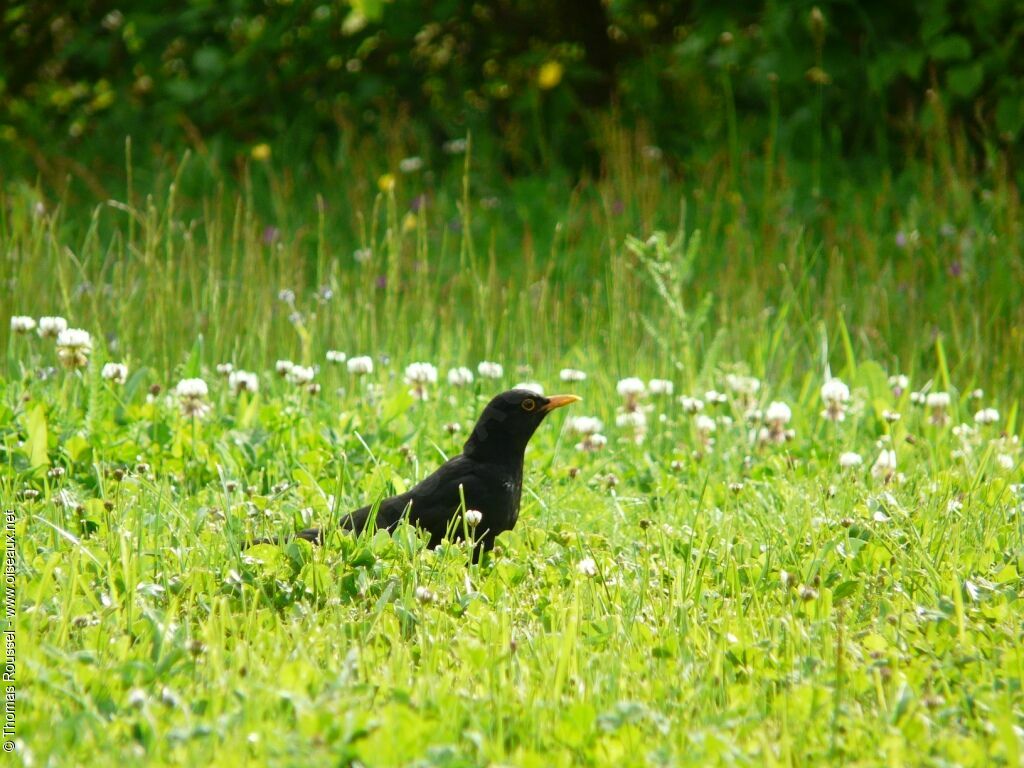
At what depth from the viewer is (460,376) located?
16.5ft

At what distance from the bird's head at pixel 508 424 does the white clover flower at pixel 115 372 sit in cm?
132

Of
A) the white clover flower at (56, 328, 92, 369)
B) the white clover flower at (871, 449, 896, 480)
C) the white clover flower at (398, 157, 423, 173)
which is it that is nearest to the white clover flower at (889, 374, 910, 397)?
the white clover flower at (871, 449, 896, 480)

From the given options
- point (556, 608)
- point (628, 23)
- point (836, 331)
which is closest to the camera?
point (556, 608)

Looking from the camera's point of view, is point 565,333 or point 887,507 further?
point 565,333

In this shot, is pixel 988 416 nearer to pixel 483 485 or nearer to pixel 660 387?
pixel 660 387

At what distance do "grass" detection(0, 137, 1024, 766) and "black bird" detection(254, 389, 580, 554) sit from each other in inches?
3.7

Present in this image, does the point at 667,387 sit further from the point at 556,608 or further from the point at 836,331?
the point at 556,608

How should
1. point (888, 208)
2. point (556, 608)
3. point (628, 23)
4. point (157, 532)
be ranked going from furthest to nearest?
point (628, 23)
point (888, 208)
point (157, 532)
point (556, 608)

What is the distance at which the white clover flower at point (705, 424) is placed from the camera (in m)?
4.76

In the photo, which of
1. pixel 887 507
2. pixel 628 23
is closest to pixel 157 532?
pixel 887 507

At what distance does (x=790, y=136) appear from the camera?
8.28 metres

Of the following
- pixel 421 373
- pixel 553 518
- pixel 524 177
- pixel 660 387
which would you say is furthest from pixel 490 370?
pixel 524 177

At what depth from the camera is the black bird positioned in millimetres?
3793

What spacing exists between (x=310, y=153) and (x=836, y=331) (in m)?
4.67
